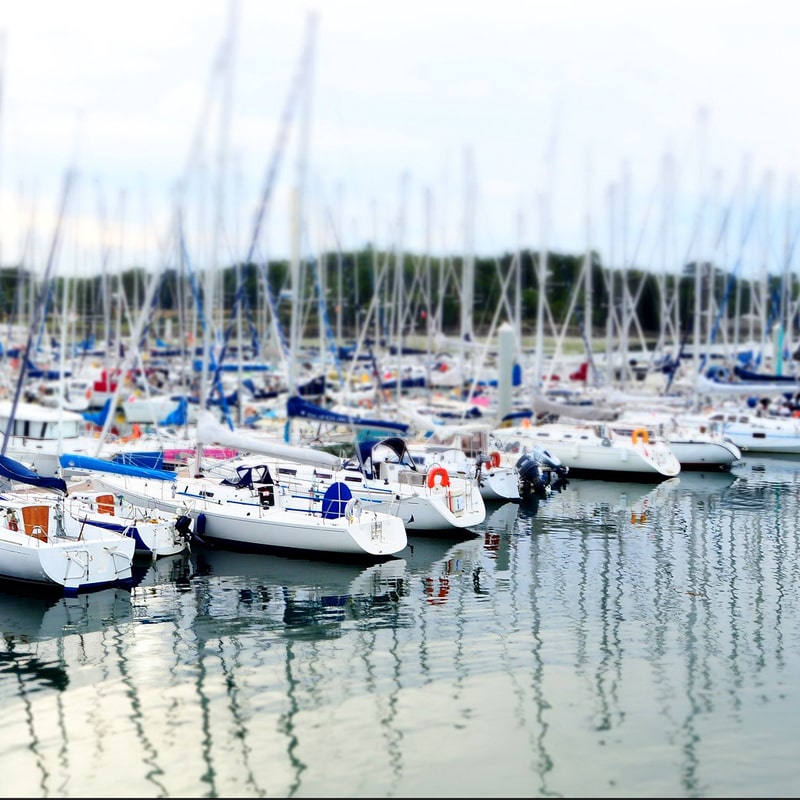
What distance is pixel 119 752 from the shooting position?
16.5 meters

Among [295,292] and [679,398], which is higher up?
[295,292]

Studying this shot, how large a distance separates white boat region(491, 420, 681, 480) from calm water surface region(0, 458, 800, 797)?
494 inches

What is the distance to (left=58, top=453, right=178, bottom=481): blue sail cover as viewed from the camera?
3200cm

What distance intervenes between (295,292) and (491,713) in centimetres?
2460

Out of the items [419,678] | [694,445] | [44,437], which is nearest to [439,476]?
[419,678]

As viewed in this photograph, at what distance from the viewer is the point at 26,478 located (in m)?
29.0

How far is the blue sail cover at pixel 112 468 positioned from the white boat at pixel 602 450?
48.7 ft

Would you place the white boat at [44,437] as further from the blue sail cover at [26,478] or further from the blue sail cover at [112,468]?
the blue sail cover at [26,478]

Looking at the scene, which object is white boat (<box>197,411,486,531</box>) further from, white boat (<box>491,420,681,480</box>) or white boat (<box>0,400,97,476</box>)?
white boat (<box>491,420,681,480</box>)

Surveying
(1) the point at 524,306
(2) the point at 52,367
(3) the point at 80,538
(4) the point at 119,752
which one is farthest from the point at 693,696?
(1) the point at 524,306

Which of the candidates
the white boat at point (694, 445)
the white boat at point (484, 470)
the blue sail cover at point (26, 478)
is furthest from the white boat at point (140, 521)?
the white boat at point (694, 445)

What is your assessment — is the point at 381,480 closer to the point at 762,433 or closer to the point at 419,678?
the point at 419,678

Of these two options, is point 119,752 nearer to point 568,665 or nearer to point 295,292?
point 568,665

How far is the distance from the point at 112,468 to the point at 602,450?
19559mm
